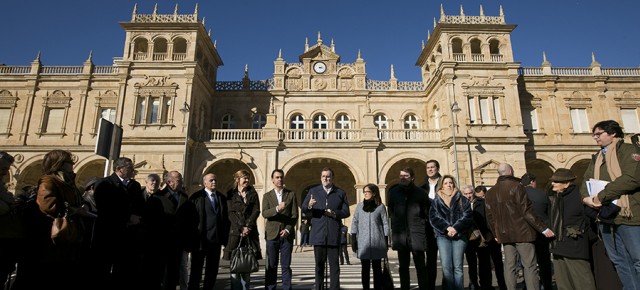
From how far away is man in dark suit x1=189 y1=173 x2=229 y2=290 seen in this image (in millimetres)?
5848

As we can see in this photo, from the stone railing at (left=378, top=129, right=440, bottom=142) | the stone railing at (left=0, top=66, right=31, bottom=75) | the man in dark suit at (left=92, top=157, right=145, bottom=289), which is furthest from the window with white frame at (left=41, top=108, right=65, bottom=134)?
the man in dark suit at (left=92, top=157, right=145, bottom=289)

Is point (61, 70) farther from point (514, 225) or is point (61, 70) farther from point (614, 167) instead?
point (614, 167)

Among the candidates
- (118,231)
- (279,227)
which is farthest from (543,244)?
(118,231)

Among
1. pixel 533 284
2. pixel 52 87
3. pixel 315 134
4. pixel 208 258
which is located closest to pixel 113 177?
pixel 208 258

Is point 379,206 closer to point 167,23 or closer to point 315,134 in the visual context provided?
point 315,134

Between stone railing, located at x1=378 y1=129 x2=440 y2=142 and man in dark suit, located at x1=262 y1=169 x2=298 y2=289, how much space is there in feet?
50.0

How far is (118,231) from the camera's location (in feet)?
17.1

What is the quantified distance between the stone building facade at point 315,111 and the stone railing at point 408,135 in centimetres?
8

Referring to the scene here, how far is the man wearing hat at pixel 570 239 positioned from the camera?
503 cm

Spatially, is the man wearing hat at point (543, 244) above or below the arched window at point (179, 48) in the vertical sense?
below

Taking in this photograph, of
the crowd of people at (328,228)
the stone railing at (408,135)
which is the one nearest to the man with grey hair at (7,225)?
the crowd of people at (328,228)

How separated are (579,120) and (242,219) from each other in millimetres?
25416

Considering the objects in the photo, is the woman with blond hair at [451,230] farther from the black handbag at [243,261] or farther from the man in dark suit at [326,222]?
the black handbag at [243,261]

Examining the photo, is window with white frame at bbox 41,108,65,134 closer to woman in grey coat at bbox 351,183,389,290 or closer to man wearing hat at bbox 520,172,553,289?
woman in grey coat at bbox 351,183,389,290
